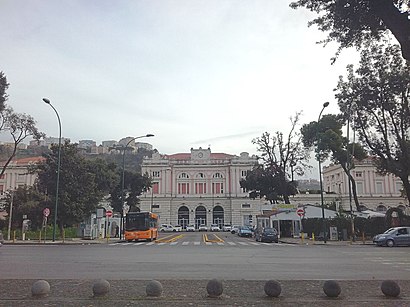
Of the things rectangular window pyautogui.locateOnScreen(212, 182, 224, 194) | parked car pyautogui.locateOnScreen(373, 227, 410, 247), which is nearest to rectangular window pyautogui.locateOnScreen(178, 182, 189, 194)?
rectangular window pyautogui.locateOnScreen(212, 182, 224, 194)

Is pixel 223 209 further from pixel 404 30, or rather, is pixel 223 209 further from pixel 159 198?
pixel 404 30

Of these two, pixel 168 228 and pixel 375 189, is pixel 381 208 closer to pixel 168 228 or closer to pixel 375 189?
pixel 375 189

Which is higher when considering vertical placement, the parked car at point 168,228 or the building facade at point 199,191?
the building facade at point 199,191

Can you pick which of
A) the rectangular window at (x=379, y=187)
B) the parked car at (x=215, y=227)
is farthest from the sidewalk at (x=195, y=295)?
the parked car at (x=215, y=227)

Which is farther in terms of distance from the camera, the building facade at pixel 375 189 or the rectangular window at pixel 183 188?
the rectangular window at pixel 183 188

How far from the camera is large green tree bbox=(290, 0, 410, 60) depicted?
391 inches

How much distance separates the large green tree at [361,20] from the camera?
9938 millimetres

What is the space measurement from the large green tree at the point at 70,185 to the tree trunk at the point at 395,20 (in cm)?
3838

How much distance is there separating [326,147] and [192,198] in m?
50.6

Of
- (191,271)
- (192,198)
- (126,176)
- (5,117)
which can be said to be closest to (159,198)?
(192,198)

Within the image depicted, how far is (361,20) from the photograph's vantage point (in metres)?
11.4

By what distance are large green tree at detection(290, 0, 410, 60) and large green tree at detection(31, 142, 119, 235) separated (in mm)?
36480

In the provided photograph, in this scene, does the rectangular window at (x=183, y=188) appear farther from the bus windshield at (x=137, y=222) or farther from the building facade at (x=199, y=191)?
the bus windshield at (x=137, y=222)

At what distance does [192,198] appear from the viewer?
10262 cm
